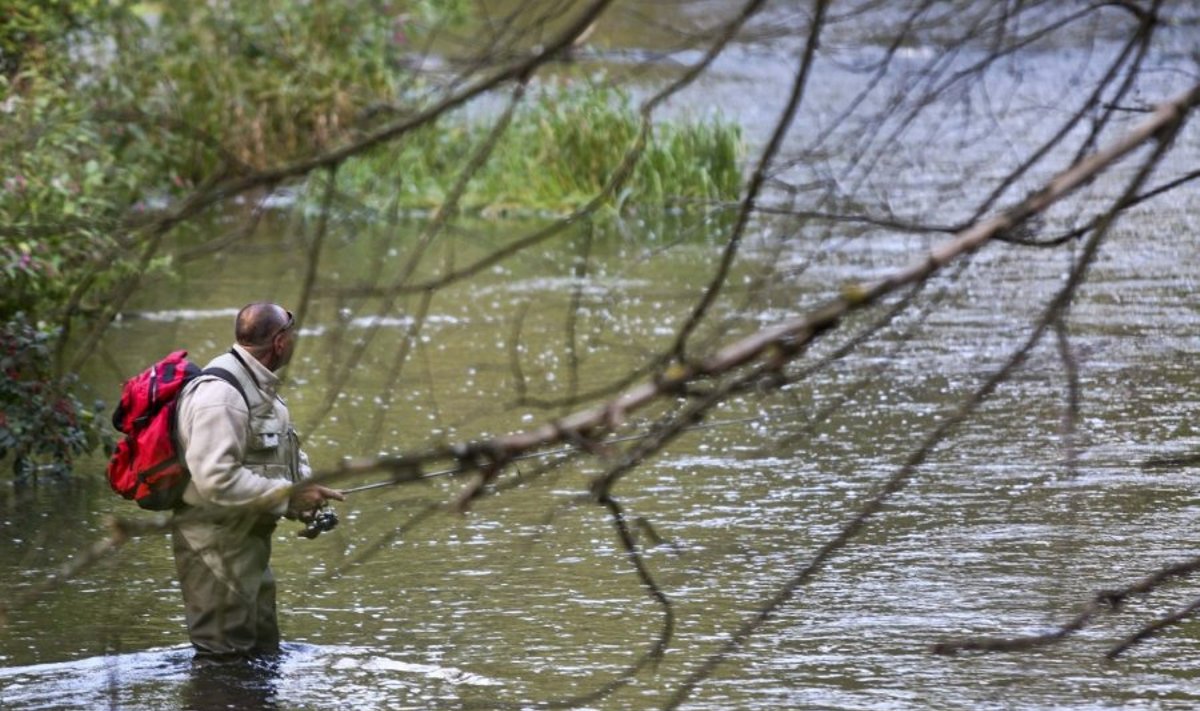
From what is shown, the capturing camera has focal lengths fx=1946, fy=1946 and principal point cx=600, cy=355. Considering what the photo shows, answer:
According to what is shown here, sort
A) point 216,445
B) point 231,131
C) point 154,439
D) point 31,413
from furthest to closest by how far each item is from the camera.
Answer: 1. point 231,131
2. point 31,413
3. point 154,439
4. point 216,445

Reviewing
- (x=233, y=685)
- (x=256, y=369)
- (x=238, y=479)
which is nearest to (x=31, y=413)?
(x=256, y=369)

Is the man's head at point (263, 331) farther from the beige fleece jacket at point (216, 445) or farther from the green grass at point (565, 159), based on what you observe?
the green grass at point (565, 159)

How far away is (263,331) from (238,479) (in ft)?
1.66

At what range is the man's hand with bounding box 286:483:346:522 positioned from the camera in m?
5.67

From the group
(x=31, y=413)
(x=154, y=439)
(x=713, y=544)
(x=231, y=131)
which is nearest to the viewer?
(x=154, y=439)

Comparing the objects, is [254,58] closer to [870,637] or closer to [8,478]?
[8,478]

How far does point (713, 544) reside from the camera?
7.56 meters

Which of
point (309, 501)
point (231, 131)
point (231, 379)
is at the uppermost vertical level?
point (231, 131)

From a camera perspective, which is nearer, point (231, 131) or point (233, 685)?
point (233, 685)

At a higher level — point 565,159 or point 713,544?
point 565,159

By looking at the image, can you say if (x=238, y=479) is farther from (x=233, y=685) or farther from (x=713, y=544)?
(x=713, y=544)

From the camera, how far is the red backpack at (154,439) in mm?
5914

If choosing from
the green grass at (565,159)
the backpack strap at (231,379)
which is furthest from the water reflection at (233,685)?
the green grass at (565,159)

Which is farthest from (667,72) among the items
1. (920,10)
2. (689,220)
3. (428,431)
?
(920,10)
